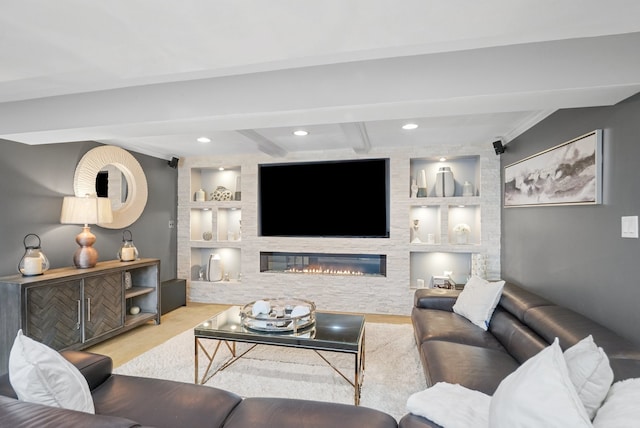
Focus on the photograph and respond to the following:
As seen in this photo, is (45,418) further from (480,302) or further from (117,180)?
(117,180)

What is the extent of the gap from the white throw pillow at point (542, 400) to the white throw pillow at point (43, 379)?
157 centimetres

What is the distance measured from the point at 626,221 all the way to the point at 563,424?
5.12 feet

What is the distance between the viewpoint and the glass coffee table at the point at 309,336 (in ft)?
7.02

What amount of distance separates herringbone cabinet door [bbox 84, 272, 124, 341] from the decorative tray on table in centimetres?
156

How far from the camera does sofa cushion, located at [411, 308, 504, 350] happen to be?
2.31 meters

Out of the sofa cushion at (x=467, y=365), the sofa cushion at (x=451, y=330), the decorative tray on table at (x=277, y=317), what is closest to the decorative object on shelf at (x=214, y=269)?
the decorative tray on table at (x=277, y=317)

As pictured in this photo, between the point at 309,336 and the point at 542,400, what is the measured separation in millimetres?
1536

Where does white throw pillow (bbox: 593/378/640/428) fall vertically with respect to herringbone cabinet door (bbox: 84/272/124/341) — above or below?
above

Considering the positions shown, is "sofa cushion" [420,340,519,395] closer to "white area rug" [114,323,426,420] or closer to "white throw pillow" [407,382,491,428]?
"white throw pillow" [407,382,491,428]

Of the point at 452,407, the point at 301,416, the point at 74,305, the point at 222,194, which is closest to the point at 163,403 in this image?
the point at 301,416

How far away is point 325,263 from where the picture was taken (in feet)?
15.2

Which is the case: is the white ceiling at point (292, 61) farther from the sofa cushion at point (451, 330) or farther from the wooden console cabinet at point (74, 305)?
the sofa cushion at point (451, 330)

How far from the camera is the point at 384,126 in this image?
3.25m

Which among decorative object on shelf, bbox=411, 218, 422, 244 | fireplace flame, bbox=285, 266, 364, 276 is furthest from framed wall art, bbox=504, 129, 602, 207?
fireplace flame, bbox=285, 266, 364, 276
